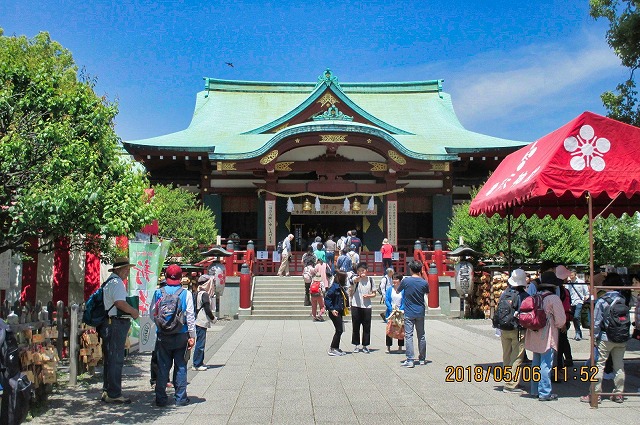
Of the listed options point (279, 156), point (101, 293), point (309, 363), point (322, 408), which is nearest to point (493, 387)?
point (322, 408)

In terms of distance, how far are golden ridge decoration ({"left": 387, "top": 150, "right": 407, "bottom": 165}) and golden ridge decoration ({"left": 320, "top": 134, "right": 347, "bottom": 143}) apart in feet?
6.20

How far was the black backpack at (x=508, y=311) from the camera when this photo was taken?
7578 millimetres

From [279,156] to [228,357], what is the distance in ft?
45.4

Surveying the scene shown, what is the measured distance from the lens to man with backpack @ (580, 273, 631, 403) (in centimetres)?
705

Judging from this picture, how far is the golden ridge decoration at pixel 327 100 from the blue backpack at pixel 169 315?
18851mm

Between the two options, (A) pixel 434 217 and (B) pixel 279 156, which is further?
(A) pixel 434 217

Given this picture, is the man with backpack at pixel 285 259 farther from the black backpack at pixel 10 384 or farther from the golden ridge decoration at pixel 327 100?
the black backpack at pixel 10 384

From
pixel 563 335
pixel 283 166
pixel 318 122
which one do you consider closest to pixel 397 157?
pixel 318 122

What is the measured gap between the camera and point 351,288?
1084cm

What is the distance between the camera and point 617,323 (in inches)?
278

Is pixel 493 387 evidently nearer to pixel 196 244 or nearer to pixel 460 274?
pixel 460 274

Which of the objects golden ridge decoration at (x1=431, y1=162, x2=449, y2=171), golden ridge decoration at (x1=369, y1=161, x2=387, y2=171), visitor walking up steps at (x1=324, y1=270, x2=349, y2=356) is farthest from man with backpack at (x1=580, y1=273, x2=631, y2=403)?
golden ridge decoration at (x1=369, y1=161, x2=387, y2=171)
